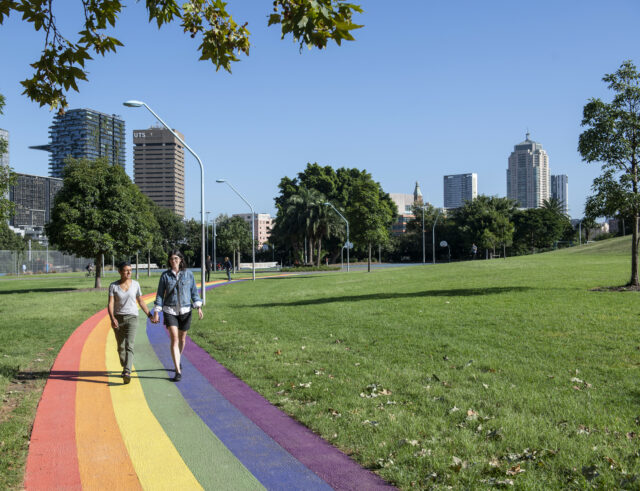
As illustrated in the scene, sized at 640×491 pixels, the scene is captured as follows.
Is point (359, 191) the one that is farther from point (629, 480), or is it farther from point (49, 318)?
point (629, 480)

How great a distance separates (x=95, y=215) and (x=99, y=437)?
2361 centimetres

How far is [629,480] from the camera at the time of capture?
361 centimetres

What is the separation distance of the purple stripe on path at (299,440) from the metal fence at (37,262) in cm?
5377

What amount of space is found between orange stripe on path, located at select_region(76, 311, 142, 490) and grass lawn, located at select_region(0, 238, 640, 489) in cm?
54

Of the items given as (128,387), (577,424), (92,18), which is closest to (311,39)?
(92,18)

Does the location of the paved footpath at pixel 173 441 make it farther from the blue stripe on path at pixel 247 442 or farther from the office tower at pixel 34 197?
the office tower at pixel 34 197

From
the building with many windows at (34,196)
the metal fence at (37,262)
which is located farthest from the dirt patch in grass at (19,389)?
the building with many windows at (34,196)

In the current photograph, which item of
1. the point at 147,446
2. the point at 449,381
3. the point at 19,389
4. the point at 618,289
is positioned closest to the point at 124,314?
the point at 19,389

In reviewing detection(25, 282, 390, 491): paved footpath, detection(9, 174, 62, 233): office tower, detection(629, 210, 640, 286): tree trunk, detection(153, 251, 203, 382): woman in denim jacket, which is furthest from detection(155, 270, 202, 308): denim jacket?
detection(9, 174, 62, 233): office tower

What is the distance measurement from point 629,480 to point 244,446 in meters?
3.22

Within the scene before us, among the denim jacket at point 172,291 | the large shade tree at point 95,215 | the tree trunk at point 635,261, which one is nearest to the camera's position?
the denim jacket at point 172,291

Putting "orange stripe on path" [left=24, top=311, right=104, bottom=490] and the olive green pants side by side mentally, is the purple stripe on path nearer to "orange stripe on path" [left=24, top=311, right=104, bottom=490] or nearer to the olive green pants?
the olive green pants

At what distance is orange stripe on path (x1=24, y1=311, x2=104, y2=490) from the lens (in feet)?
13.3

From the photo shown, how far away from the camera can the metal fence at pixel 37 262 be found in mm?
55875
